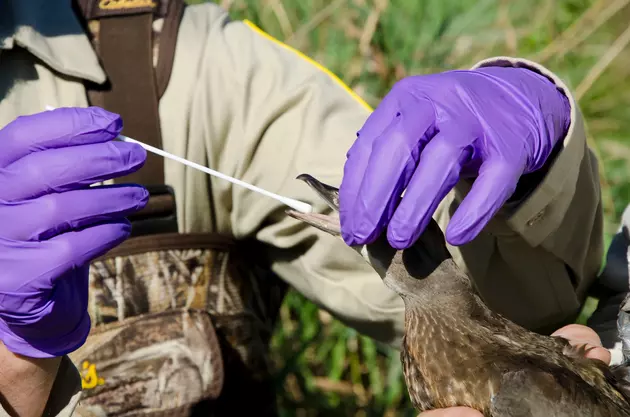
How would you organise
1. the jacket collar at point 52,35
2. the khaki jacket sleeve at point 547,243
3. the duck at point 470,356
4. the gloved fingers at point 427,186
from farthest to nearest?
the jacket collar at point 52,35, the khaki jacket sleeve at point 547,243, the gloved fingers at point 427,186, the duck at point 470,356

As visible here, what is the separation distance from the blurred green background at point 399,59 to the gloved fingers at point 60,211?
66.5 inches

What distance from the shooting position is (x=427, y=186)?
5.88 ft

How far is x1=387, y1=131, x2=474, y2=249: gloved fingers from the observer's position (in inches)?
69.6

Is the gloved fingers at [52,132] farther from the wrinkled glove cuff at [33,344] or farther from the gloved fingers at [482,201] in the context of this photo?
the gloved fingers at [482,201]

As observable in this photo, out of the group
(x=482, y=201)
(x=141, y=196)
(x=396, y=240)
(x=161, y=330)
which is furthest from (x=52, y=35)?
(x=482, y=201)

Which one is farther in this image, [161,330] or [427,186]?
[161,330]

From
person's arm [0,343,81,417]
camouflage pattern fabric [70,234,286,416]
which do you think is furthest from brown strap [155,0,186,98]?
person's arm [0,343,81,417]

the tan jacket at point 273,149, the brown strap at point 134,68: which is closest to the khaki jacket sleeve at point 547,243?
the tan jacket at point 273,149

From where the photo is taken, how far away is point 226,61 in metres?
2.40

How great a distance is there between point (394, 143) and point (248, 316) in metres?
0.92

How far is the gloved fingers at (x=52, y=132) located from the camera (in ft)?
6.10

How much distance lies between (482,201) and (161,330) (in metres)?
1.01

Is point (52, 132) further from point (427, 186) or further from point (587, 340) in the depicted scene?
point (587, 340)

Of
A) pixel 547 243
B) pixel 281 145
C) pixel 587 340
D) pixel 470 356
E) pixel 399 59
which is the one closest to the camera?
pixel 470 356
